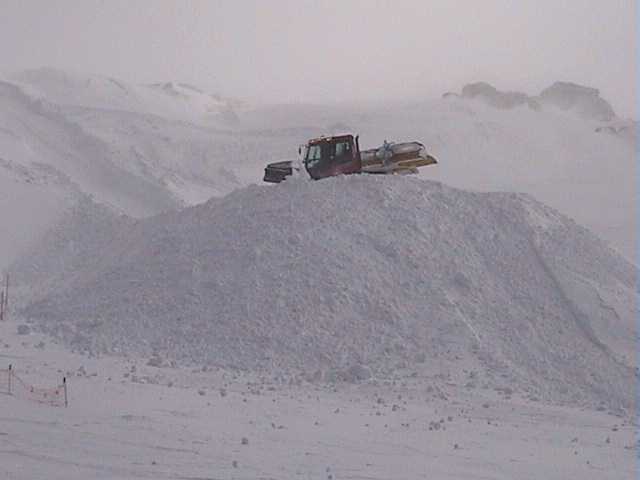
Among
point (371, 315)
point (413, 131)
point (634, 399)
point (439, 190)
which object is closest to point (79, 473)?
point (371, 315)

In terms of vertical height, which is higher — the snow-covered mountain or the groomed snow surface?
the snow-covered mountain

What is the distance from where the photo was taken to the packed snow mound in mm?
15086

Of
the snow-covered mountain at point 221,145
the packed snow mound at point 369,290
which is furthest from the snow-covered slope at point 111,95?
the packed snow mound at point 369,290

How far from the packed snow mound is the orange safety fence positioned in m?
2.90

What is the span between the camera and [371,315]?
15961 millimetres

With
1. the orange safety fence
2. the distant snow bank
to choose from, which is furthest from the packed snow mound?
the distant snow bank

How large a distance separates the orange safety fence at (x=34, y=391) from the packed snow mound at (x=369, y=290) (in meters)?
2.90

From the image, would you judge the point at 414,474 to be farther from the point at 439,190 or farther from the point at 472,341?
the point at 439,190

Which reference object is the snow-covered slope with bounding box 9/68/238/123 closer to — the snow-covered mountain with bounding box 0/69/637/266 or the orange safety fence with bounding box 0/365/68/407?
the snow-covered mountain with bounding box 0/69/637/266

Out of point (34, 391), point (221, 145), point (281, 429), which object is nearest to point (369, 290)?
point (281, 429)

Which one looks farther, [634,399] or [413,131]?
[413,131]

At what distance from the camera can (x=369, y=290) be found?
54.2 feet

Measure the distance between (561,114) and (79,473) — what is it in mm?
51099

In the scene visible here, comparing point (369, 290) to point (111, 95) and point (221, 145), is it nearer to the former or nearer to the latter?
point (221, 145)
